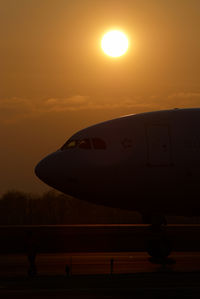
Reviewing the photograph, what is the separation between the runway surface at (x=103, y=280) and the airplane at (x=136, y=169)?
2045mm

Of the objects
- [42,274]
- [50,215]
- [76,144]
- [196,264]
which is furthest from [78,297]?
[50,215]

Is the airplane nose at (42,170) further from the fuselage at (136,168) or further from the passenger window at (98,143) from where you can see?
the passenger window at (98,143)

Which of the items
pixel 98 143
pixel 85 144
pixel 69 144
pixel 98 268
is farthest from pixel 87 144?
pixel 98 268

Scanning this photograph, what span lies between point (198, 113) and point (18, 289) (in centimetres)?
1257

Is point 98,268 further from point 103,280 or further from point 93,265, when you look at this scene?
point 103,280

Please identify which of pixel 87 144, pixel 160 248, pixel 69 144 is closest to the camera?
pixel 160 248

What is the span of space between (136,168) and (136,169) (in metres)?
0.03

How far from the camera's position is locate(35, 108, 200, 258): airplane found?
25562 millimetres

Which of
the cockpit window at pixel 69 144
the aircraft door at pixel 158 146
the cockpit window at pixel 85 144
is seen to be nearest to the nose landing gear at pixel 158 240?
the aircraft door at pixel 158 146

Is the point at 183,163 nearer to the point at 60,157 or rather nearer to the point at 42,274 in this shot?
the point at 60,157

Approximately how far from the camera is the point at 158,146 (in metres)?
26.0

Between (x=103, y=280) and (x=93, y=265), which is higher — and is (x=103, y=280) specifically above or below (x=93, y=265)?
above

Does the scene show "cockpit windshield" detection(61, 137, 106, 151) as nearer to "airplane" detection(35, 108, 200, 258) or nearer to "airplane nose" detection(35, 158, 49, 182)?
"airplane" detection(35, 108, 200, 258)

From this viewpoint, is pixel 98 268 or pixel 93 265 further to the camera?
pixel 93 265
